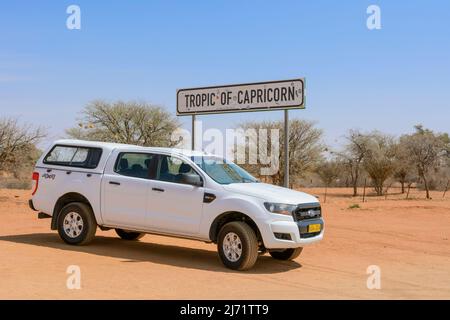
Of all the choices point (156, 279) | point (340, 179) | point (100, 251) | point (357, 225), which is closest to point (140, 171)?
point (100, 251)

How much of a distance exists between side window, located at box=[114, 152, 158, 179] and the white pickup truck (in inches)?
0.8

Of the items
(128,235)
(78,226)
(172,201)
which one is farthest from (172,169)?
(128,235)

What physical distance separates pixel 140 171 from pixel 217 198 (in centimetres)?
184

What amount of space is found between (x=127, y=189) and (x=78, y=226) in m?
1.45

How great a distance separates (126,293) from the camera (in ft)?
23.7

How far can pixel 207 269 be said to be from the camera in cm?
923

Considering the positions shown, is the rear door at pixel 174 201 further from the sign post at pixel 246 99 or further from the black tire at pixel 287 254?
the sign post at pixel 246 99

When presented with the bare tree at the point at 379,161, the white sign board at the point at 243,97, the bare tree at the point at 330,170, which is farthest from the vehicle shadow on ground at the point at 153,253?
the bare tree at the point at 330,170

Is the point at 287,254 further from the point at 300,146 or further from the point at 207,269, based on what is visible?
the point at 300,146

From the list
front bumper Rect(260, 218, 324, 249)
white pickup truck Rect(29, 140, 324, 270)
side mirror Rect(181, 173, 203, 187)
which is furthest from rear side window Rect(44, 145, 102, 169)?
front bumper Rect(260, 218, 324, 249)

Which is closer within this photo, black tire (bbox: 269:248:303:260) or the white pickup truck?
the white pickup truck

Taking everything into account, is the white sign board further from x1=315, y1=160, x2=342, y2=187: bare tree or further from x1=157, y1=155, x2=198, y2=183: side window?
x1=315, y1=160, x2=342, y2=187: bare tree

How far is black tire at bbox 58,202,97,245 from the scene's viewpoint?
35.2 ft
